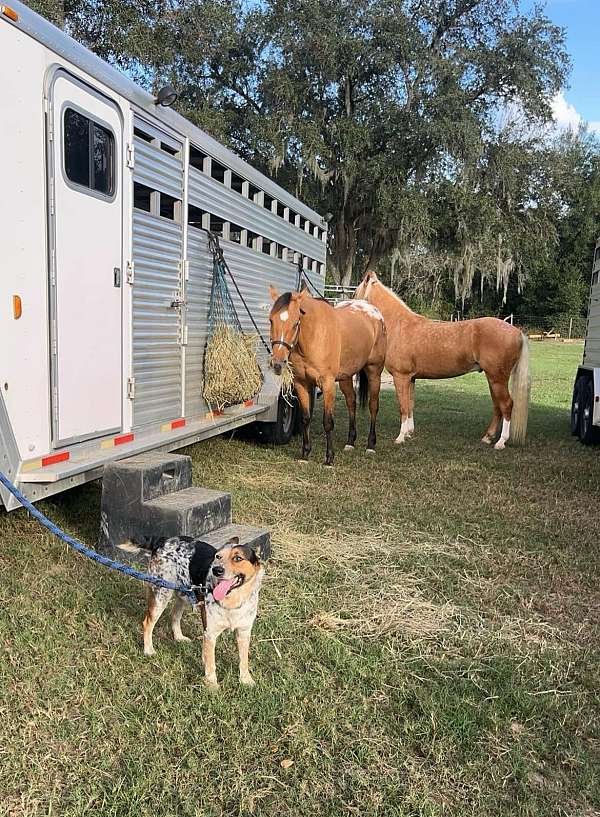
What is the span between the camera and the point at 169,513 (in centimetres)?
381

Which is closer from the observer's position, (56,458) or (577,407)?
(56,458)

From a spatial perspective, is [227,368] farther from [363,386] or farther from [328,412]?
[363,386]

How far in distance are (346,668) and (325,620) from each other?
47 cm

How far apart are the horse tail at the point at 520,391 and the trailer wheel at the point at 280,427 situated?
8.85 feet

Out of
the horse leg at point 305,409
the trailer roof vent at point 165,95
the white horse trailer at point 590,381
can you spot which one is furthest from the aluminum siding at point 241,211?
the white horse trailer at point 590,381

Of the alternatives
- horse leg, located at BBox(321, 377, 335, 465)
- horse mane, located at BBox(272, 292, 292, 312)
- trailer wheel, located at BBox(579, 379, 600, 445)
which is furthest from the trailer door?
trailer wheel, located at BBox(579, 379, 600, 445)

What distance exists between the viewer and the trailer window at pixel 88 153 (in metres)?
3.74

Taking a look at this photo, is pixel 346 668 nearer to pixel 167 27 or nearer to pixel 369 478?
pixel 369 478

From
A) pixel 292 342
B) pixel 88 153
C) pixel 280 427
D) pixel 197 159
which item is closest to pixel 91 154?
pixel 88 153

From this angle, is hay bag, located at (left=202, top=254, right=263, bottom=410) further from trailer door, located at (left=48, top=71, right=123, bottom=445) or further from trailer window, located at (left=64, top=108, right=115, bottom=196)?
trailer window, located at (left=64, top=108, right=115, bottom=196)

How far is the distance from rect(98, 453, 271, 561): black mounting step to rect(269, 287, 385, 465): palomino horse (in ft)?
8.19

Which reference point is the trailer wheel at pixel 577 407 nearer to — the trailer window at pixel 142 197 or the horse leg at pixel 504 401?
the horse leg at pixel 504 401

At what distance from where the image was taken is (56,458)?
372 cm

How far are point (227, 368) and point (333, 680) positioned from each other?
11.4 feet
